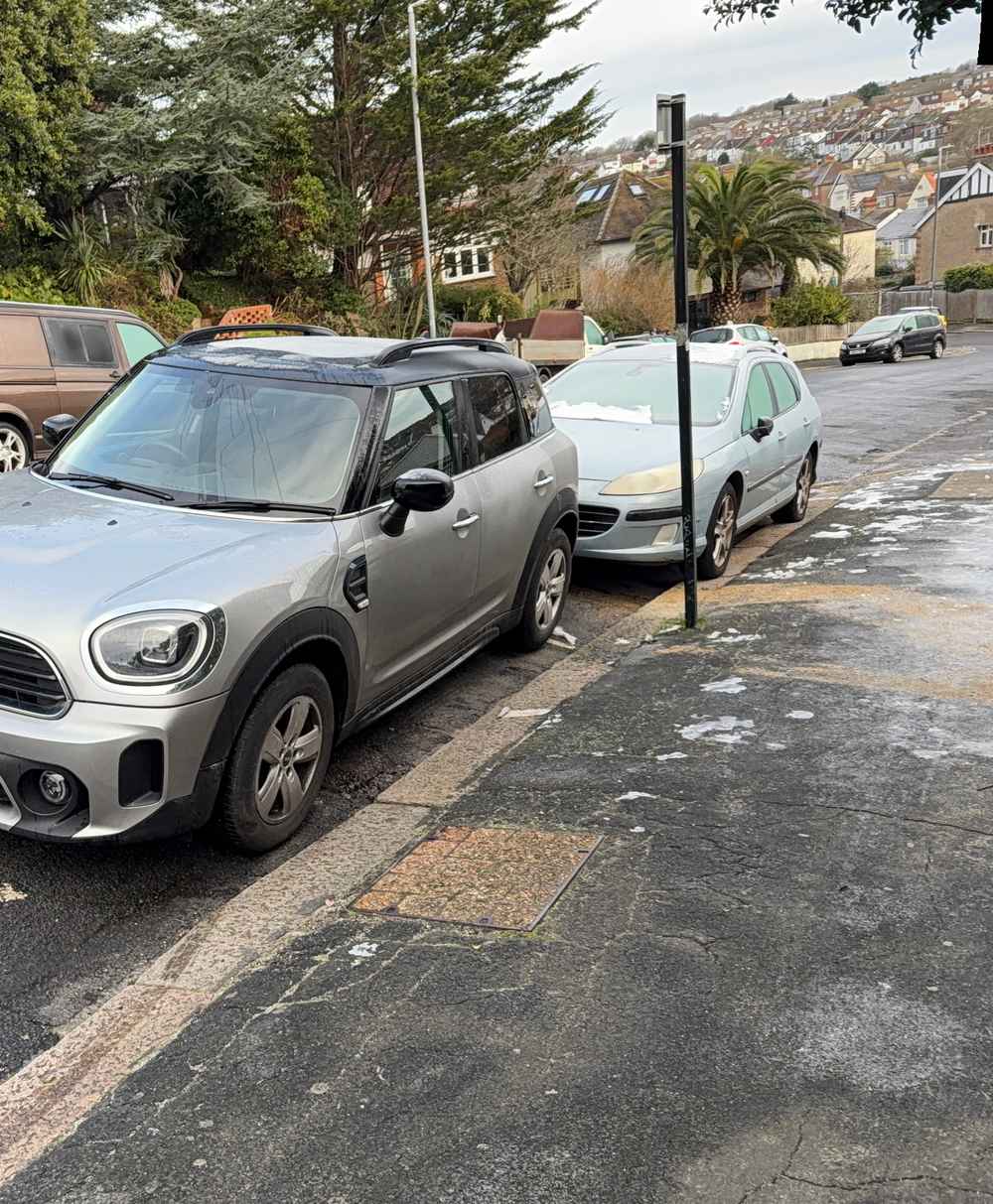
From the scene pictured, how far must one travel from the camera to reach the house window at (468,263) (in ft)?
121

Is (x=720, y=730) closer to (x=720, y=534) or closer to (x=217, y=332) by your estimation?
(x=217, y=332)

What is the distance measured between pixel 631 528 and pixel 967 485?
17.1ft

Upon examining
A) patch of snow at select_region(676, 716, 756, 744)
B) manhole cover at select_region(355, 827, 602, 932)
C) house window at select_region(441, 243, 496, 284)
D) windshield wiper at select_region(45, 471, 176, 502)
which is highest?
house window at select_region(441, 243, 496, 284)

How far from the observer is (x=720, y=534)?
329 inches

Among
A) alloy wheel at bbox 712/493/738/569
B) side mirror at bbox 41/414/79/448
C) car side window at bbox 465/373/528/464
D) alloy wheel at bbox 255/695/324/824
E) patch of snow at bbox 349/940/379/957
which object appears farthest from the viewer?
alloy wheel at bbox 712/493/738/569

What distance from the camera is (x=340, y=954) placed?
3.33 meters

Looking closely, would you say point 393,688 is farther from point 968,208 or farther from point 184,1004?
point 968,208

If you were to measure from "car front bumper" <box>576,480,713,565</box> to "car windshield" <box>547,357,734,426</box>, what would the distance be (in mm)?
1211

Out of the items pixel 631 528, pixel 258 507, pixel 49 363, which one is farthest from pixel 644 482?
pixel 49 363

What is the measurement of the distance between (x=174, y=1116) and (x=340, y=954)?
0.75 meters

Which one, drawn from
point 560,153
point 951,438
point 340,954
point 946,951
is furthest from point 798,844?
point 560,153

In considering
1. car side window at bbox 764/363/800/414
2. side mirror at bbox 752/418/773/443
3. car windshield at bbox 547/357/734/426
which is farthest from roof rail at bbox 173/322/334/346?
car side window at bbox 764/363/800/414

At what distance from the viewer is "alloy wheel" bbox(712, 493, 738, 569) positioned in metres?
8.26

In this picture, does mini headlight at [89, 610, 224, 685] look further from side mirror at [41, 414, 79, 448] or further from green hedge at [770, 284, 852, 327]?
green hedge at [770, 284, 852, 327]
